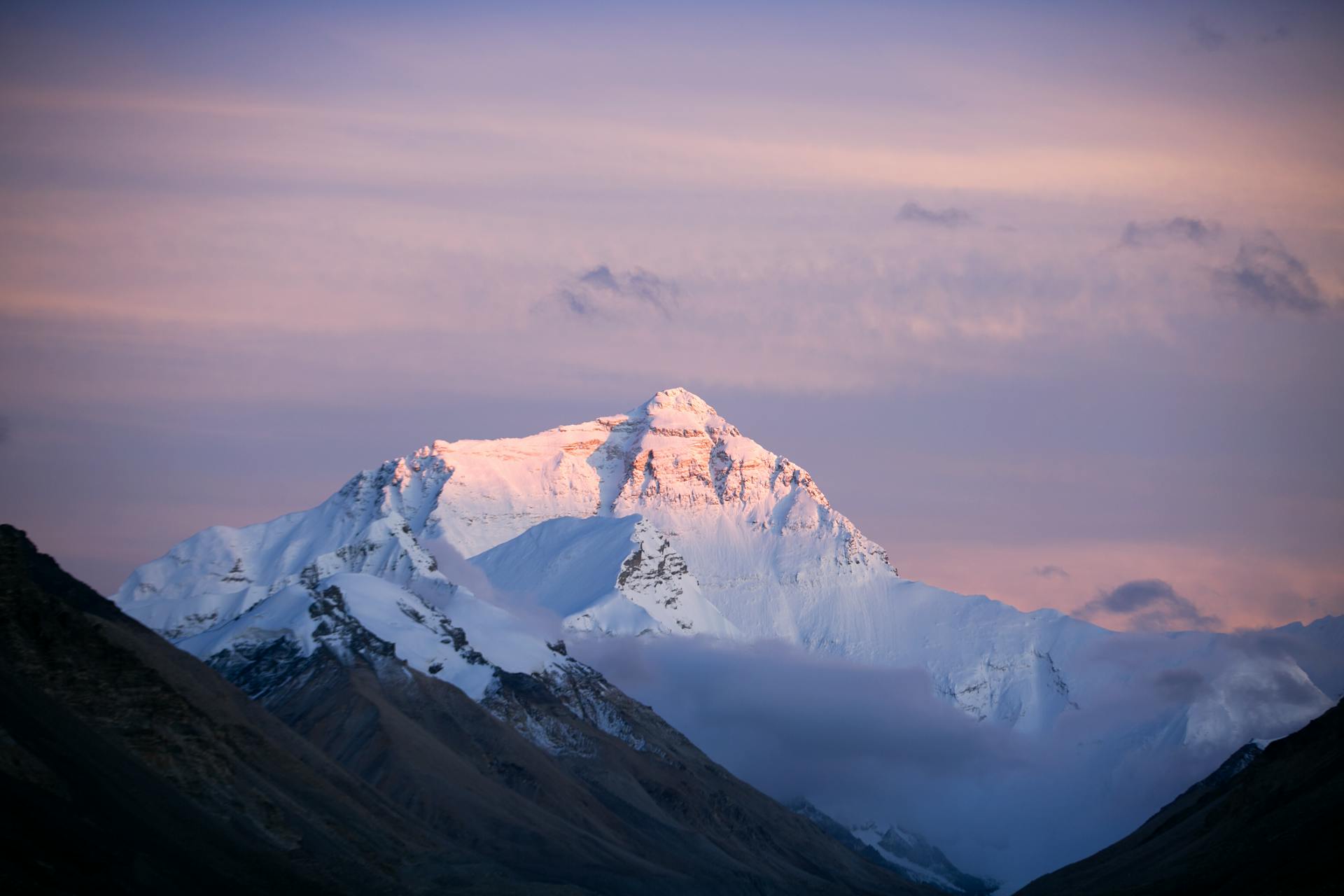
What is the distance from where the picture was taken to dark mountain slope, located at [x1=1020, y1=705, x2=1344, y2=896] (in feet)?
404

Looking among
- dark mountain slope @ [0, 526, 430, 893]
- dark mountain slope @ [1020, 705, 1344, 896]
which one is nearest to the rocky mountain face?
dark mountain slope @ [0, 526, 430, 893]

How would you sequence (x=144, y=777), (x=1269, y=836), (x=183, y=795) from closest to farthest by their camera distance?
(x=144, y=777)
(x=183, y=795)
(x=1269, y=836)

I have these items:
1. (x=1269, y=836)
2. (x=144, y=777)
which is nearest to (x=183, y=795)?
(x=144, y=777)

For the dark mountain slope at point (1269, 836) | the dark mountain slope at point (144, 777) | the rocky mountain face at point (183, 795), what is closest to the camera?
the dark mountain slope at point (144, 777)

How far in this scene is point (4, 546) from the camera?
136 m

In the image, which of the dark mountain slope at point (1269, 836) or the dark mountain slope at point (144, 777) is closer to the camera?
the dark mountain slope at point (144, 777)

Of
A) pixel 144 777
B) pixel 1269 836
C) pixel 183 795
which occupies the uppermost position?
pixel 1269 836

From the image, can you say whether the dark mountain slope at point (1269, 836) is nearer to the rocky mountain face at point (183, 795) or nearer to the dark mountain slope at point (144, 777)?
the rocky mountain face at point (183, 795)

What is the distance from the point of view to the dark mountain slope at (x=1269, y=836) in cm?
12300

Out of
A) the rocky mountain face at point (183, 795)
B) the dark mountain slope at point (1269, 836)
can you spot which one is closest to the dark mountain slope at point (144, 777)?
the rocky mountain face at point (183, 795)

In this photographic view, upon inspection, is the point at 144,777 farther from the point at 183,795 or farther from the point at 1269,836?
the point at 1269,836

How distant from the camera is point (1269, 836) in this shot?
14712 centimetres

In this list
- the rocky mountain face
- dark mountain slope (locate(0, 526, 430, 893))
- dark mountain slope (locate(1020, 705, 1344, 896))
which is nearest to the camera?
dark mountain slope (locate(0, 526, 430, 893))

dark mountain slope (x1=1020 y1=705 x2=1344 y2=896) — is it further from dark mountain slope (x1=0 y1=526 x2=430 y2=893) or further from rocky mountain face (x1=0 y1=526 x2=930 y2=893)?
dark mountain slope (x1=0 y1=526 x2=430 y2=893)
